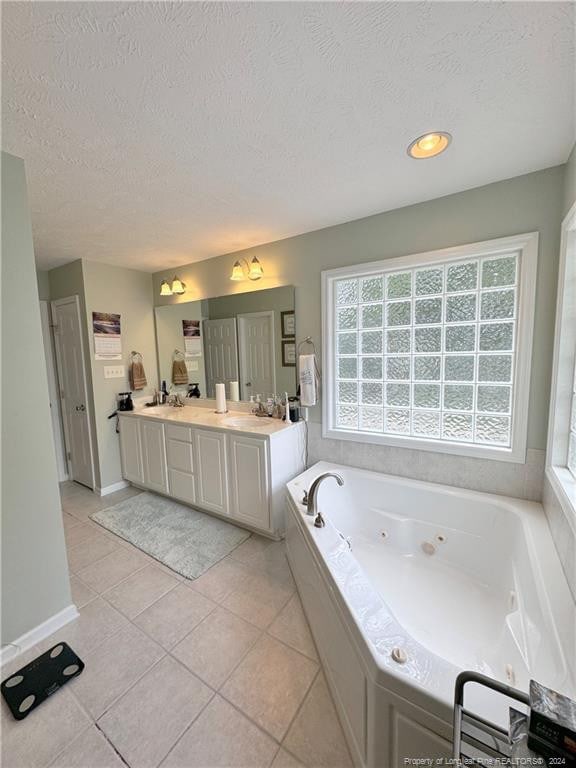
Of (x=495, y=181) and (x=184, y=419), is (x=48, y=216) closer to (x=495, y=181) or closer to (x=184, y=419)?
(x=184, y=419)

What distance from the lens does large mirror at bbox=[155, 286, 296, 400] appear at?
9.25ft

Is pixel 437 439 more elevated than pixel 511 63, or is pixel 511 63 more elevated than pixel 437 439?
pixel 511 63

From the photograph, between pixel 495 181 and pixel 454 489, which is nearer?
pixel 495 181

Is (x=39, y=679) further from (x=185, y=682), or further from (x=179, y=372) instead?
(x=179, y=372)

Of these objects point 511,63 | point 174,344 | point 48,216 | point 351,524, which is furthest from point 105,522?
point 511,63

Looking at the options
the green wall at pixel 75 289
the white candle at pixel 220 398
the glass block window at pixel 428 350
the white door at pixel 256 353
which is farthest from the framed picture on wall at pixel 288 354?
the green wall at pixel 75 289

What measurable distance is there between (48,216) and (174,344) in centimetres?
169

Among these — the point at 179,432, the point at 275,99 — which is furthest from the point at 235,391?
the point at 275,99

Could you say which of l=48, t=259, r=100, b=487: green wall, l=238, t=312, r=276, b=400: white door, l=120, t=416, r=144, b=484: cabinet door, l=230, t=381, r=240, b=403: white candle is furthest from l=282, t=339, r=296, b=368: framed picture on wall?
l=48, t=259, r=100, b=487: green wall

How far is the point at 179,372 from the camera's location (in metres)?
3.67

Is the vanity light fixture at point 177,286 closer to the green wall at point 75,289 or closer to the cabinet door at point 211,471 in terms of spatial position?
the green wall at point 75,289

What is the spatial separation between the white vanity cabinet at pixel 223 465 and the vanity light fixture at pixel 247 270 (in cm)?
135

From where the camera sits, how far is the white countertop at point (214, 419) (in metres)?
2.61

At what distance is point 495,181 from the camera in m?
1.87
